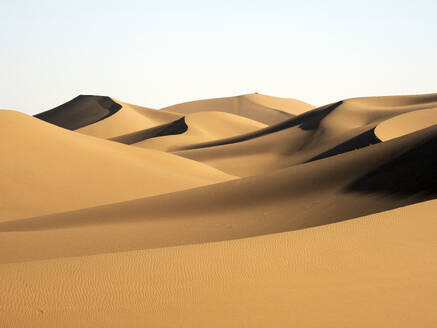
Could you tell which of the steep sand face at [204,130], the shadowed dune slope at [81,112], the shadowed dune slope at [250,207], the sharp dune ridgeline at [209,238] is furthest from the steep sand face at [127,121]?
the shadowed dune slope at [250,207]

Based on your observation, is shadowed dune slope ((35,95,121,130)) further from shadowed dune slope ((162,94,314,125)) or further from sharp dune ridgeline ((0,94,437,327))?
sharp dune ridgeline ((0,94,437,327))

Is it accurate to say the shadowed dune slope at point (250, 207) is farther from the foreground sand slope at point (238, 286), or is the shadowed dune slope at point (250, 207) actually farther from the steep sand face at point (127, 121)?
the steep sand face at point (127, 121)

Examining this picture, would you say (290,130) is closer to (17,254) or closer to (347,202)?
(347,202)

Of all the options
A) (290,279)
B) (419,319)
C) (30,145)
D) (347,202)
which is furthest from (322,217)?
(30,145)

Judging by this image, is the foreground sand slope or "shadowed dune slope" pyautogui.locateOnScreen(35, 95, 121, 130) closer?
the foreground sand slope

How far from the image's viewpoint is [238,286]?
18.4 feet

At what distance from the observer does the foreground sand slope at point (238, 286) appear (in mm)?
4906

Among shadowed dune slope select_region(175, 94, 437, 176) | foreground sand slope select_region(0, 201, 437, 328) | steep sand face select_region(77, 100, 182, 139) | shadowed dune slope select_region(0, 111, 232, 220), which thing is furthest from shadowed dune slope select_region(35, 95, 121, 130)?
foreground sand slope select_region(0, 201, 437, 328)

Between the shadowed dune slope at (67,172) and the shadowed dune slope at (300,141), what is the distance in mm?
14543

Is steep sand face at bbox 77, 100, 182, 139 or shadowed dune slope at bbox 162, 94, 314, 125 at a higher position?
steep sand face at bbox 77, 100, 182, 139

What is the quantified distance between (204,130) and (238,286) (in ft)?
206

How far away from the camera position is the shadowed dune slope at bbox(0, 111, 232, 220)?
20.8 meters

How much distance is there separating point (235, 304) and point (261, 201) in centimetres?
1060

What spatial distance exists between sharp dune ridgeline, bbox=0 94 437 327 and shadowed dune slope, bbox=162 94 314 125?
88.1 metres
